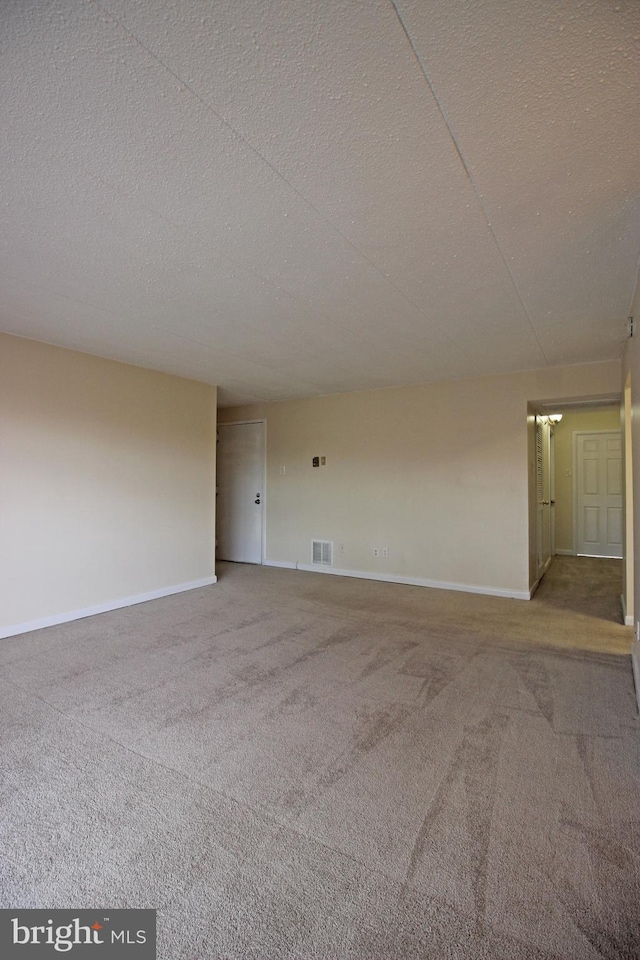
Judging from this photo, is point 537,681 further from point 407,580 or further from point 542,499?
point 542,499

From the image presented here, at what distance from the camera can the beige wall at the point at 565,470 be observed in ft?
24.7

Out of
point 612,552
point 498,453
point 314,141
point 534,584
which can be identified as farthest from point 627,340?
point 612,552

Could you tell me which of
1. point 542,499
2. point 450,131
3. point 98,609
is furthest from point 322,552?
point 450,131

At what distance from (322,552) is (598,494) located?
4.69m

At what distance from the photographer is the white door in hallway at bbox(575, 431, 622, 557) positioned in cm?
→ 718

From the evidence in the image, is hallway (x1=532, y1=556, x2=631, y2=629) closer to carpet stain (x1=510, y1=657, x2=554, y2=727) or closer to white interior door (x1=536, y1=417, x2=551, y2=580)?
white interior door (x1=536, y1=417, x2=551, y2=580)

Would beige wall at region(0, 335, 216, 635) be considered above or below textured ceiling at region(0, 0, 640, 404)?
below

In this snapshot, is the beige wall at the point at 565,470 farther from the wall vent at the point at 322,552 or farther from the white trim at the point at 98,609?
the white trim at the point at 98,609

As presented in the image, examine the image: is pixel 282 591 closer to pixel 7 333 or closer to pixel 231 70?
pixel 7 333

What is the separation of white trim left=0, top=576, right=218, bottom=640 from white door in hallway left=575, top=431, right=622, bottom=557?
595cm

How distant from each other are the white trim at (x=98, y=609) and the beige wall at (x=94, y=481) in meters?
0.03

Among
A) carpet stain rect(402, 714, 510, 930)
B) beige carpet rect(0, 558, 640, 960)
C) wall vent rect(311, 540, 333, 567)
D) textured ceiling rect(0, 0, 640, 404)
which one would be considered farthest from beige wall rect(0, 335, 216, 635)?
carpet stain rect(402, 714, 510, 930)

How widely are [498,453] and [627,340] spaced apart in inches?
62.8

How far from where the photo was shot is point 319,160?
1.60 meters
